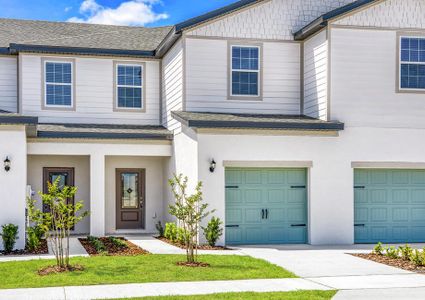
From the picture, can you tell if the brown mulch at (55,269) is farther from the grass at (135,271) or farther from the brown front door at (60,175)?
the brown front door at (60,175)

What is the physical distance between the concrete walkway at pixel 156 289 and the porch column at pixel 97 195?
354 inches

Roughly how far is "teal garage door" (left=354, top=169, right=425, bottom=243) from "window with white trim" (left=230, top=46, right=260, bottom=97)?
13.7 ft

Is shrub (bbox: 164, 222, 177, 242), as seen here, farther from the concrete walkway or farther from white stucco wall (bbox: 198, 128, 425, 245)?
the concrete walkway

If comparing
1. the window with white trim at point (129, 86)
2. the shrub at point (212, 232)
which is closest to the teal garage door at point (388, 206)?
the shrub at point (212, 232)

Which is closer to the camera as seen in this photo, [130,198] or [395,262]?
[395,262]

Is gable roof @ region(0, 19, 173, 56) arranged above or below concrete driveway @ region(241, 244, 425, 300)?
above

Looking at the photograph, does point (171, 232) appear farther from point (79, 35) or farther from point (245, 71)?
point (79, 35)

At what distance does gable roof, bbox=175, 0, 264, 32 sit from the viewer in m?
19.7

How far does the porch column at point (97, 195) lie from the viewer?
20625 mm

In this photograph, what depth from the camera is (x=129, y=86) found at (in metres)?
22.9

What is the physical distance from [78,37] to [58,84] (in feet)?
7.49

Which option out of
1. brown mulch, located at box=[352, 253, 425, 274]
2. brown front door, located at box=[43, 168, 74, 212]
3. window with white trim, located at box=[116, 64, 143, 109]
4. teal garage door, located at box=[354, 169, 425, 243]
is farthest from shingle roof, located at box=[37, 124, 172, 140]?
brown mulch, located at box=[352, 253, 425, 274]

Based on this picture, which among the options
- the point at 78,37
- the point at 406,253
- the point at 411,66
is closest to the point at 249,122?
the point at 411,66

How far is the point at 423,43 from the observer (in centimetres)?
1989
